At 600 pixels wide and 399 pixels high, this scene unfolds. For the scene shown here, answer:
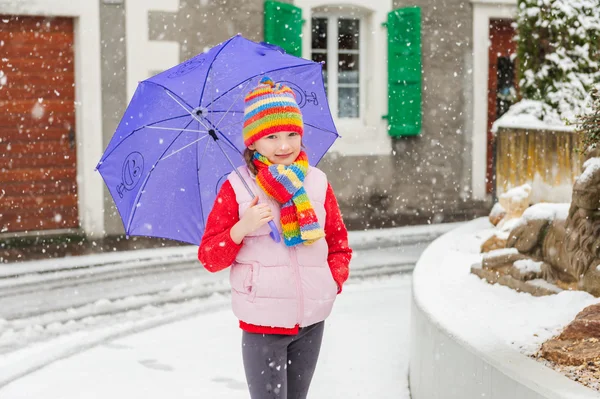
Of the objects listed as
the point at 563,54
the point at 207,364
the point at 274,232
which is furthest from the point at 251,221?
the point at 563,54

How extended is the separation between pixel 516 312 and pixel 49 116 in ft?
23.4

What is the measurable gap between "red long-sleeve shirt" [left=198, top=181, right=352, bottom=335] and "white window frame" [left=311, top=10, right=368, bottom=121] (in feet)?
28.1

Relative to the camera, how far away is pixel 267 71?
10.9 ft

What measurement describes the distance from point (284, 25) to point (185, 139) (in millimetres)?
7893

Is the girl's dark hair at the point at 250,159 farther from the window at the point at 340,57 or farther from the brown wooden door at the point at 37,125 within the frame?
the window at the point at 340,57

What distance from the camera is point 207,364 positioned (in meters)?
5.14

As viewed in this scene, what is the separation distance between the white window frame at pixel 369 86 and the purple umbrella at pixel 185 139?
804 cm

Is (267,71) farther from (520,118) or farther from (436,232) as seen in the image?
(436,232)

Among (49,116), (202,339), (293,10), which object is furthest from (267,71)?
(293,10)

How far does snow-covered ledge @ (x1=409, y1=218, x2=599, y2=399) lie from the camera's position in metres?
3.19

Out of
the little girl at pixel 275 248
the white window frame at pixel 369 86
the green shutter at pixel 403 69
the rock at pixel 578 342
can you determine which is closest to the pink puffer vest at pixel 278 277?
the little girl at pixel 275 248

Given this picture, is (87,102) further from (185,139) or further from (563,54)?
(185,139)

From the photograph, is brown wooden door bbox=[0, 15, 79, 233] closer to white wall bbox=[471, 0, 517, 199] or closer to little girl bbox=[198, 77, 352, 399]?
white wall bbox=[471, 0, 517, 199]

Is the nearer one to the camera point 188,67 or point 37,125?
point 188,67
